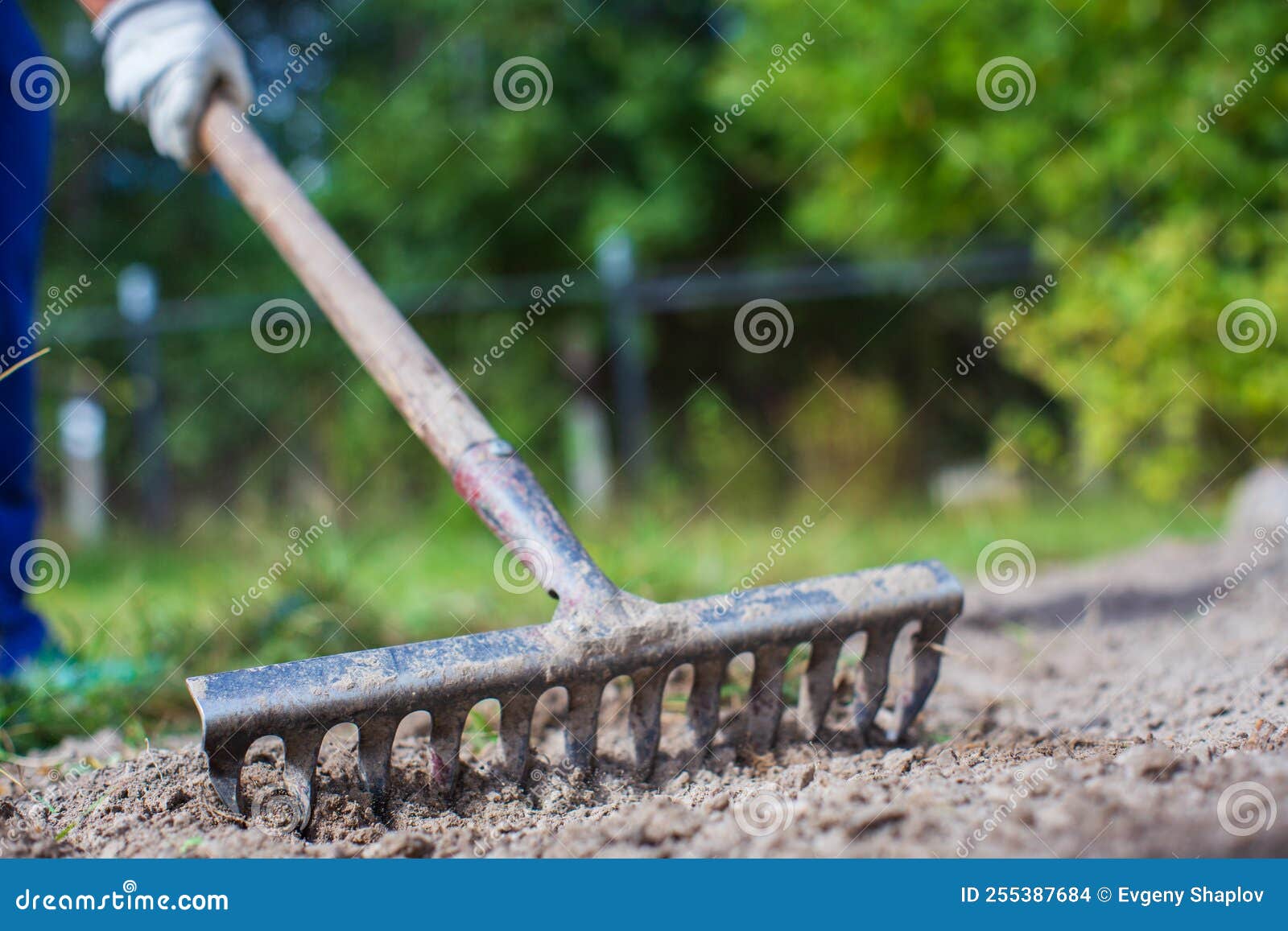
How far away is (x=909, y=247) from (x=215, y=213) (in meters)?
6.24

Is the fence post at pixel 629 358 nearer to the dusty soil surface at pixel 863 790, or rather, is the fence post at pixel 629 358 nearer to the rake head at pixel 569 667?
the dusty soil surface at pixel 863 790

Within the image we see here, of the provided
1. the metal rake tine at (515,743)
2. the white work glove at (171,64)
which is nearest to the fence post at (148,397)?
the white work glove at (171,64)

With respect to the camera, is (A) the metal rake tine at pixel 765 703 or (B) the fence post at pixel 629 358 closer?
(A) the metal rake tine at pixel 765 703

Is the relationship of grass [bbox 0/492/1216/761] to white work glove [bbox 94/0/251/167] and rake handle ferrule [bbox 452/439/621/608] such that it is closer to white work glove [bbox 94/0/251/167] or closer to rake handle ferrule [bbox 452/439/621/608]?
rake handle ferrule [bbox 452/439/621/608]

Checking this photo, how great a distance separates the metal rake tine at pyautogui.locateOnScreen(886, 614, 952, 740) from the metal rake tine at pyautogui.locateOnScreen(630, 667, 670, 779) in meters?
0.48

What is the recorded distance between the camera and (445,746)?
1525 millimetres

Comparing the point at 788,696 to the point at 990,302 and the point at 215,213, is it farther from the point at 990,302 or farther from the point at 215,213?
the point at 215,213

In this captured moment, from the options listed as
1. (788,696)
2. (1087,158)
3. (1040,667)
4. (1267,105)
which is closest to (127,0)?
(788,696)

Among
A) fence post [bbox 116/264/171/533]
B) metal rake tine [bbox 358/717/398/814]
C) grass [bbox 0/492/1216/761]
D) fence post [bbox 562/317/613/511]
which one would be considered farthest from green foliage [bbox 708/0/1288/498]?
fence post [bbox 116/264/171/533]

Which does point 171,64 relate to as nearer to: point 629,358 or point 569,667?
point 569,667

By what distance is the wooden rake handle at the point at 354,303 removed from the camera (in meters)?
1.84

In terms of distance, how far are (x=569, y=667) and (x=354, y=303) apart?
872mm

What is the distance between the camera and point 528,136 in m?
7.59

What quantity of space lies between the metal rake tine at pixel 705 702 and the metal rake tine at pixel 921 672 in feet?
1.17
